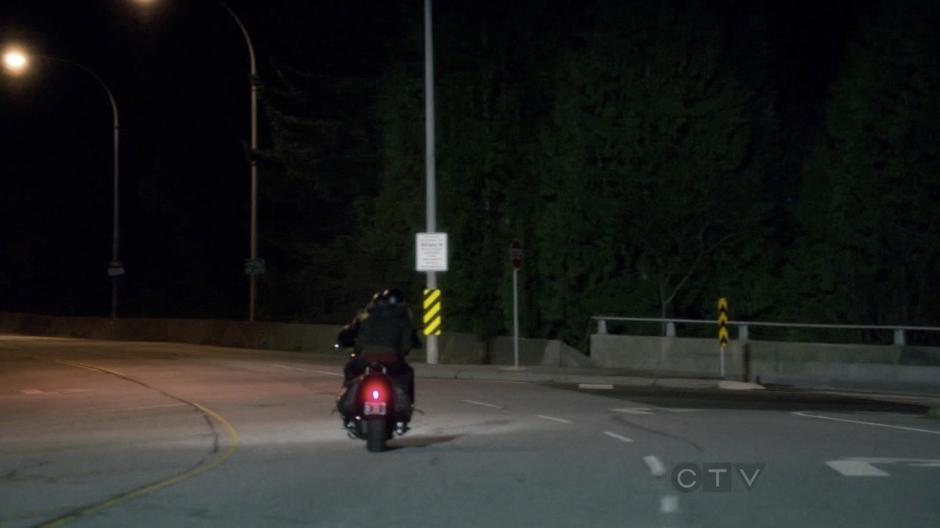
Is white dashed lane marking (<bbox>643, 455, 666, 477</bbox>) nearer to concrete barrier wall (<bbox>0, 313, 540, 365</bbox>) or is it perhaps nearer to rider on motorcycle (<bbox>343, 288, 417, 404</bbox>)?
rider on motorcycle (<bbox>343, 288, 417, 404</bbox>)

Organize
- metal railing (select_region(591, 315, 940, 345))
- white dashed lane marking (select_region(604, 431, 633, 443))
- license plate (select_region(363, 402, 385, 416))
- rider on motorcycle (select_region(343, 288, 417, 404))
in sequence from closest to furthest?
license plate (select_region(363, 402, 385, 416)) < rider on motorcycle (select_region(343, 288, 417, 404)) < white dashed lane marking (select_region(604, 431, 633, 443)) < metal railing (select_region(591, 315, 940, 345))

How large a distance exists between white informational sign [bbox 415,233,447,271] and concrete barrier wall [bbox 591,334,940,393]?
13.4 feet

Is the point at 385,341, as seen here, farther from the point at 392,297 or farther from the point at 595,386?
the point at 595,386

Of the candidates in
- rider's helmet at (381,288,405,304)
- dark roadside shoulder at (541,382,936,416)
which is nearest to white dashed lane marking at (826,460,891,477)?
rider's helmet at (381,288,405,304)

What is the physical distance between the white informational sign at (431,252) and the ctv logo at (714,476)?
16.3 m

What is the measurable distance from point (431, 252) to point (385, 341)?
580 inches

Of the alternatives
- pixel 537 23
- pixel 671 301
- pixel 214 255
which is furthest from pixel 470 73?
pixel 214 255

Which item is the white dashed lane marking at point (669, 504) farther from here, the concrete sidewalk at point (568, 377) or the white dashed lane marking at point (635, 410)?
the concrete sidewalk at point (568, 377)

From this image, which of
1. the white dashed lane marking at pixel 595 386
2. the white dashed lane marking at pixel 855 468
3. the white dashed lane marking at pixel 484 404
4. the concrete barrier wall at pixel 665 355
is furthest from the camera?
the concrete barrier wall at pixel 665 355

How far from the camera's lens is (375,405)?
13.7 metres

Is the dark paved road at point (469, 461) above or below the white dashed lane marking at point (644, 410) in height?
below

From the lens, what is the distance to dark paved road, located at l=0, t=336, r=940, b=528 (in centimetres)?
1023

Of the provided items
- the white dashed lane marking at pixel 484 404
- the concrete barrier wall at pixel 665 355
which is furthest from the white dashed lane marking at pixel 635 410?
the concrete barrier wall at pixel 665 355

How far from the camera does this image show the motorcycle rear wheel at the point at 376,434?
13.7m
